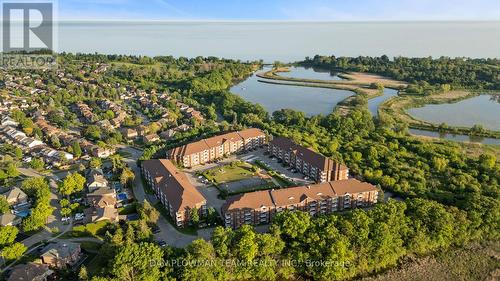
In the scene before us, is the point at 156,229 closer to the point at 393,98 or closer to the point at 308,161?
the point at 308,161

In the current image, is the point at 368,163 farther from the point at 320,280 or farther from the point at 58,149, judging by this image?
the point at 58,149

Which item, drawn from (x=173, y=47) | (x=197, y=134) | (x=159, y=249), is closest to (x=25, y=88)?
(x=197, y=134)

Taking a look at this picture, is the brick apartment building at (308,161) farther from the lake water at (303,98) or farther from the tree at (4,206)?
the tree at (4,206)

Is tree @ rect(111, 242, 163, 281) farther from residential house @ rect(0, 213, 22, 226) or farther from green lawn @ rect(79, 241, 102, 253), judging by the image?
residential house @ rect(0, 213, 22, 226)

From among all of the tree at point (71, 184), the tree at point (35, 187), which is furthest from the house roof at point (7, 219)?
the tree at point (71, 184)

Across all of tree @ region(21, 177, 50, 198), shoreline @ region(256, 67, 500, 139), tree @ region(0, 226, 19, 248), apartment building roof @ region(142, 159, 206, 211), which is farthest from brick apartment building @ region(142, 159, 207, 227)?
shoreline @ region(256, 67, 500, 139)
